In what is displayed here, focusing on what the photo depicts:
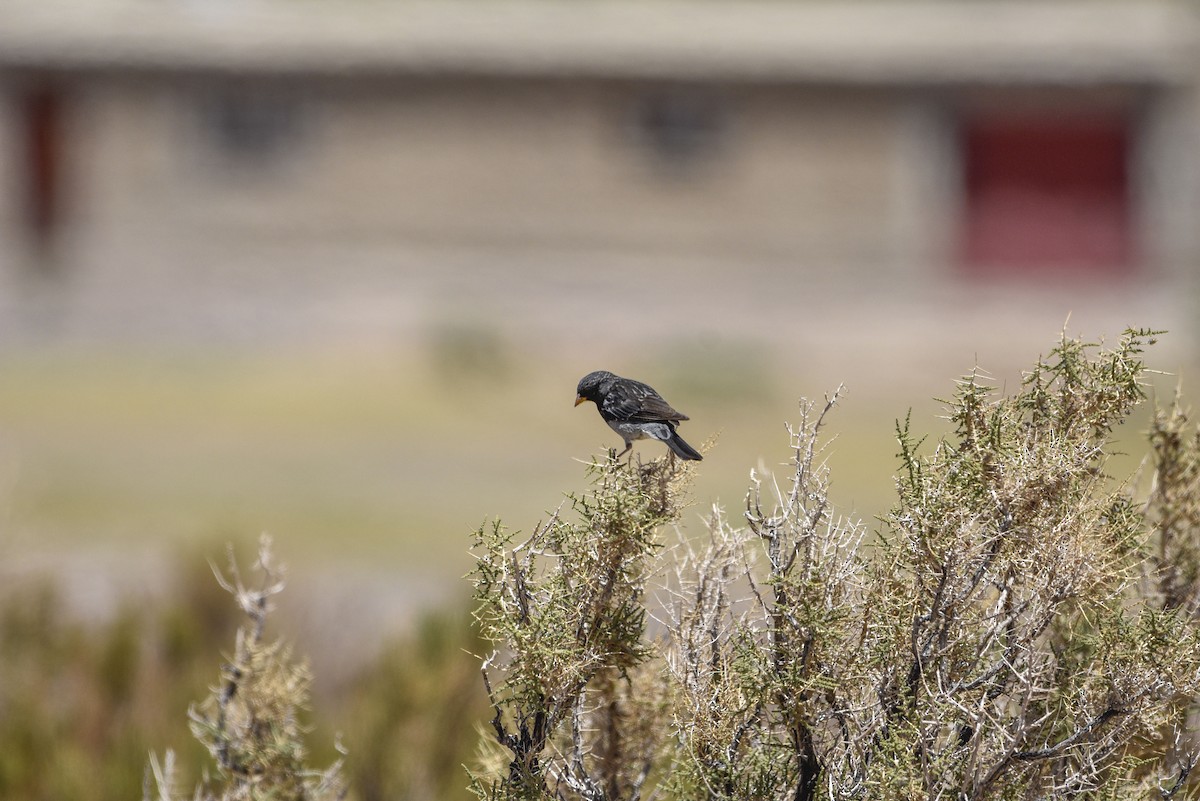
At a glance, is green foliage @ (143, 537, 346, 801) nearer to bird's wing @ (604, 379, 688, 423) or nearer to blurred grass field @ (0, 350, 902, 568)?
bird's wing @ (604, 379, 688, 423)

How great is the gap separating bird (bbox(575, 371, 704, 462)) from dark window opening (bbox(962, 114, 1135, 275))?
19.4m

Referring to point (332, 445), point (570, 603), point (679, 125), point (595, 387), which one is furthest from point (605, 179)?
point (570, 603)

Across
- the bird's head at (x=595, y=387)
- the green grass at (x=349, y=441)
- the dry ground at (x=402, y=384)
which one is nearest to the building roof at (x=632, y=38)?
the dry ground at (x=402, y=384)

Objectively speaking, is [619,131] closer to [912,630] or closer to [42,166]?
[42,166]

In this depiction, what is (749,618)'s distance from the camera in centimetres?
294

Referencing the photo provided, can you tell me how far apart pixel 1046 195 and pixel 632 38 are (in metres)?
6.09

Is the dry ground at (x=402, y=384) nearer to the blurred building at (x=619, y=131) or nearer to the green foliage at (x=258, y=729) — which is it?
the blurred building at (x=619, y=131)

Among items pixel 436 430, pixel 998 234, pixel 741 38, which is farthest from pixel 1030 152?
pixel 436 430

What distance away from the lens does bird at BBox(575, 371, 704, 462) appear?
9.10ft

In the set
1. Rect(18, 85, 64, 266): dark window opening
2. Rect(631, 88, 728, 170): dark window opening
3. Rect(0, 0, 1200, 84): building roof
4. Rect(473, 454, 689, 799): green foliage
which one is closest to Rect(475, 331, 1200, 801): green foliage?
Rect(473, 454, 689, 799): green foliage

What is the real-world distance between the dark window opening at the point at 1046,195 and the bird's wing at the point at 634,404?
766 inches

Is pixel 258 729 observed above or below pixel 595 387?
below

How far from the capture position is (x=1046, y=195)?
2195 centimetres

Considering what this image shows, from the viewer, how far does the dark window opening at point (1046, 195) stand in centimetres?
2166
